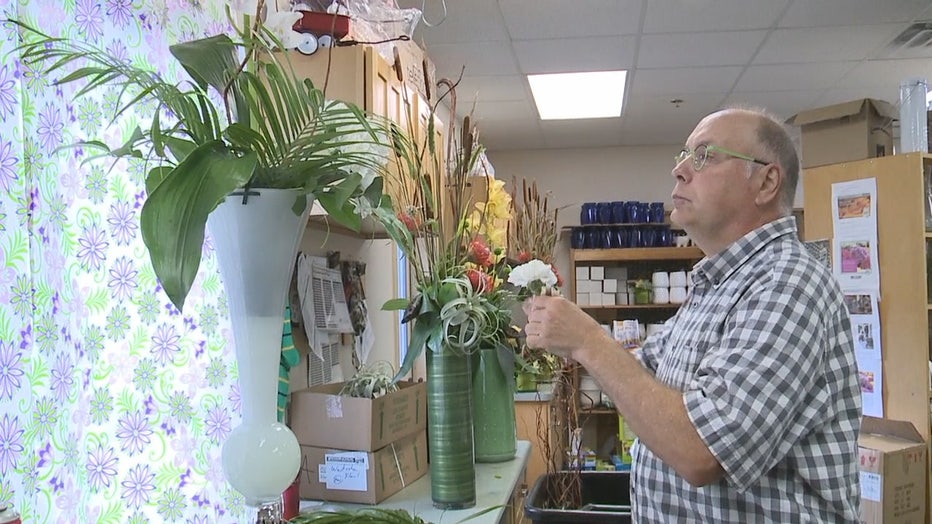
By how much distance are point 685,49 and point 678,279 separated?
2.43m

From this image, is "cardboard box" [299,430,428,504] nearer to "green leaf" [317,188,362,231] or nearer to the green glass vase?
the green glass vase

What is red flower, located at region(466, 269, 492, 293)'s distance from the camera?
1611 mm

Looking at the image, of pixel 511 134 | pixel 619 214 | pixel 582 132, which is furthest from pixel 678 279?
pixel 511 134

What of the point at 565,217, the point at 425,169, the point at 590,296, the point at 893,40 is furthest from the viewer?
the point at 565,217

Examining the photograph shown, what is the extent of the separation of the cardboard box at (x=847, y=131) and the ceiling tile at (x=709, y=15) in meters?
0.52

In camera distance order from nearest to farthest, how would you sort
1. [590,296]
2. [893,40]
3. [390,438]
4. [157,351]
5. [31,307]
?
[31,307], [157,351], [390,438], [893,40], [590,296]

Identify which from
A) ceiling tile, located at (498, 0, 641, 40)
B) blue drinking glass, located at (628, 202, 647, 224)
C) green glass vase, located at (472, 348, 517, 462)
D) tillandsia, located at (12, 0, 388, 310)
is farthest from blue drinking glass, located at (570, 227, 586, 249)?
tillandsia, located at (12, 0, 388, 310)

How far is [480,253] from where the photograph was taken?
170cm

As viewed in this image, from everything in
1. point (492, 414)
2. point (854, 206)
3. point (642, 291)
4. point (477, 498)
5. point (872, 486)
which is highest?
point (854, 206)

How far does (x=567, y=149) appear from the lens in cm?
645

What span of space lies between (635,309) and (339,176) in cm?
542

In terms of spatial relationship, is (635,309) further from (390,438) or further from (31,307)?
(31,307)

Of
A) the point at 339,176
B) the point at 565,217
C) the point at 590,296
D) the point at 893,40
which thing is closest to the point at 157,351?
the point at 339,176

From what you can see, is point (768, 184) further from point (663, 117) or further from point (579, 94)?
point (663, 117)
